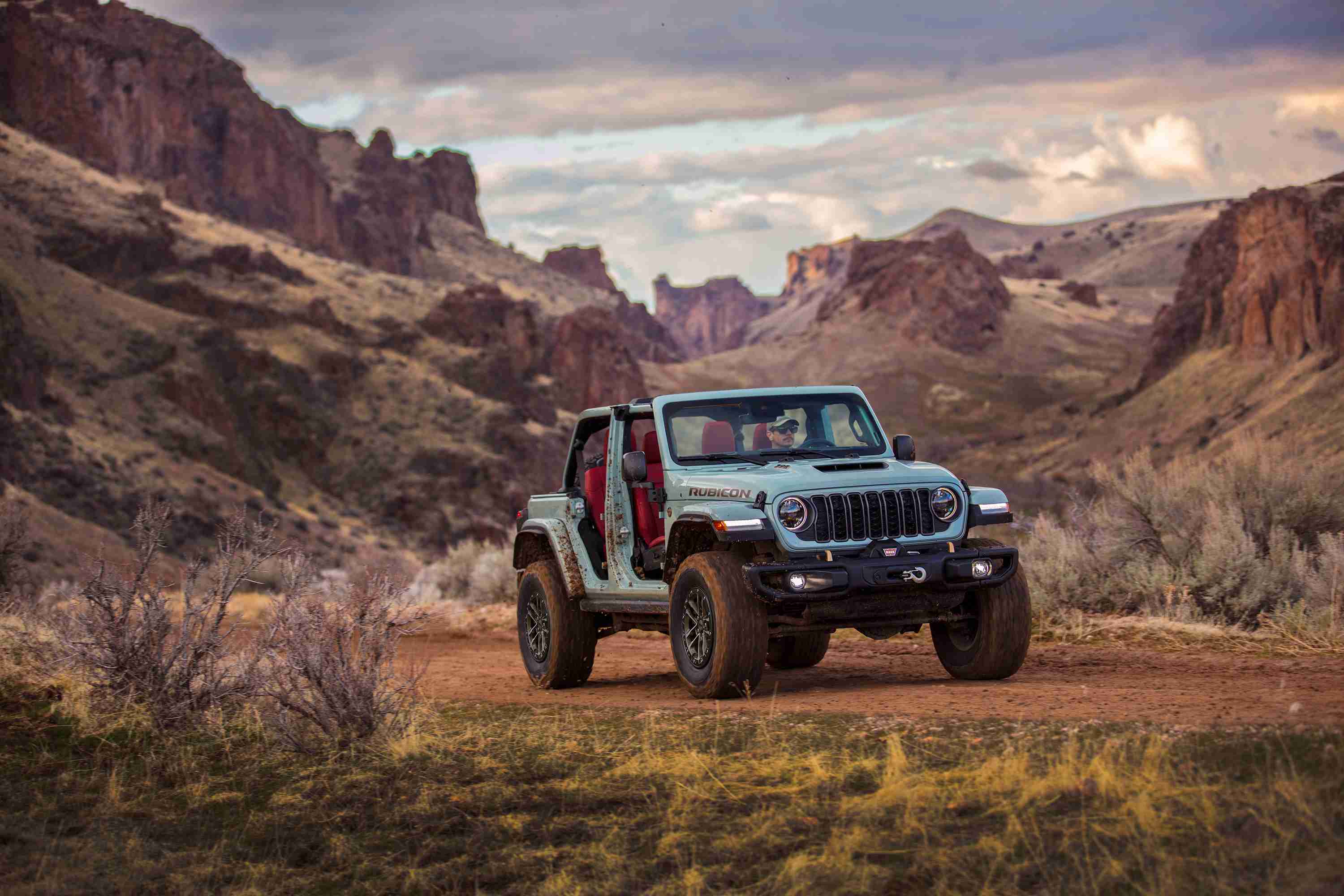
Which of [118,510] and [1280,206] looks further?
[1280,206]

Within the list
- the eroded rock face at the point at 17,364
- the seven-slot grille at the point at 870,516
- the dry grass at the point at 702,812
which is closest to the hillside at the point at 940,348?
the eroded rock face at the point at 17,364

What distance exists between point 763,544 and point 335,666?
2875 millimetres

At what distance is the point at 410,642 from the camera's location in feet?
56.9

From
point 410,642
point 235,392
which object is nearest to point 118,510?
point 235,392

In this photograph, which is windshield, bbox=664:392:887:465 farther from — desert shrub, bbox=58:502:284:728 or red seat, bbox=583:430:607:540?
desert shrub, bbox=58:502:284:728

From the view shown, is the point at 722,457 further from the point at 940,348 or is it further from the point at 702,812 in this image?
the point at 940,348

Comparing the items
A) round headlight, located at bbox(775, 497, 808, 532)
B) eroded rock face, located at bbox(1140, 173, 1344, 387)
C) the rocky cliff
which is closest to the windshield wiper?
round headlight, located at bbox(775, 497, 808, 532)

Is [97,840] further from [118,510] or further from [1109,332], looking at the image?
[1109,332]

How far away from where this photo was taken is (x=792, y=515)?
895 cm

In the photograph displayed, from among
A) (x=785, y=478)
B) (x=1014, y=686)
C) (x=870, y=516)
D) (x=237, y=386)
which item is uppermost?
(x=237, y=386)

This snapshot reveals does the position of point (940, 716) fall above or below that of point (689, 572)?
below

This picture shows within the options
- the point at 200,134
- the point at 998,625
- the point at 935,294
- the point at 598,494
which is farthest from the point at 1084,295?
the point at 998,625

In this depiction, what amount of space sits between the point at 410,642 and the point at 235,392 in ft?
190

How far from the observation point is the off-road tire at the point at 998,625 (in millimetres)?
9391
